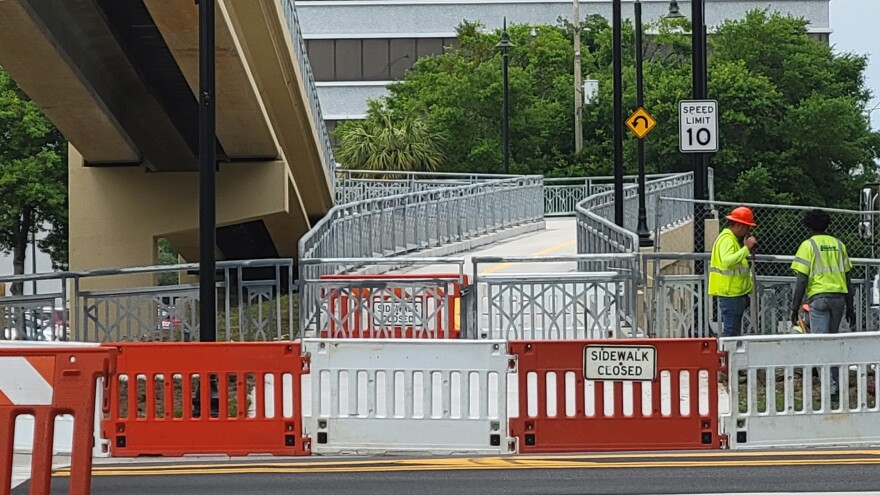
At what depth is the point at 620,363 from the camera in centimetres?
1082

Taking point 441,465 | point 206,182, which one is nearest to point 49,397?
point 441,465

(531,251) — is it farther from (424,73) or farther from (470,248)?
(424,73)

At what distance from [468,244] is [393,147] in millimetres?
19689

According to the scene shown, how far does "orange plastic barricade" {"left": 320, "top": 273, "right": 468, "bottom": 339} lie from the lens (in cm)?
1678

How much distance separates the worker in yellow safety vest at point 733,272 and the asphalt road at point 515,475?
3992 millimetres

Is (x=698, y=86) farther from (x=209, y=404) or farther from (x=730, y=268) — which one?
(x=209, y=404)

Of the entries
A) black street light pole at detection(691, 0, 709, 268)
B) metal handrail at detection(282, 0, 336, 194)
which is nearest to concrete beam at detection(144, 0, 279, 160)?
metal handrail at detection(282, 0, 336, 194)

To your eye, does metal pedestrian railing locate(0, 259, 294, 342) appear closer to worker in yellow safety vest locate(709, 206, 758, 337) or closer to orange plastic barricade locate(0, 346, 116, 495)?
worker in yellow safety vest locate(709, 206, 758, 337)

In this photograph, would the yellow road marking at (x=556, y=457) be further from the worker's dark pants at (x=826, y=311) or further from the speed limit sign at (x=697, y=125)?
the speed limit sign at (x=697, y=125)

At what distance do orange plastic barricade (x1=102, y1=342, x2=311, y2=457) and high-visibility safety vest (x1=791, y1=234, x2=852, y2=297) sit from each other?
4.97 meters

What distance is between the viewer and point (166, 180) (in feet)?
82.2

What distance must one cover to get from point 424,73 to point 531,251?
108ft

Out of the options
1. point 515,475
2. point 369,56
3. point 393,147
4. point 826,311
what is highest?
point 369,56

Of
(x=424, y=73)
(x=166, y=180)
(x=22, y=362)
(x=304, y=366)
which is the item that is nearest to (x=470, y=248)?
(x=166, y=180)
